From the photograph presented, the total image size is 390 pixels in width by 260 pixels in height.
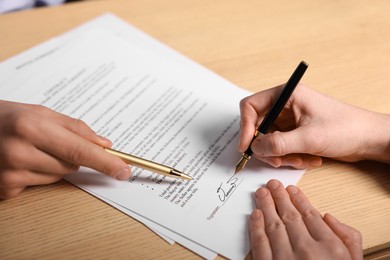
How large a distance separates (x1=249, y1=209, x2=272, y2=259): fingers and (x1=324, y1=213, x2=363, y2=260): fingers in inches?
3.5

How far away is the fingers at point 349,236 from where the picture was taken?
564 millimetres

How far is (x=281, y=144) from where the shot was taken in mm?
627

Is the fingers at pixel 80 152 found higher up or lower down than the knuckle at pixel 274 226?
lower down

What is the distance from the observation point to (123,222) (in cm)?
61

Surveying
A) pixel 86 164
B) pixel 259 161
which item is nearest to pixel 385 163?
pixel 259 161

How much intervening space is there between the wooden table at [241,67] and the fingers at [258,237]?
91 mm

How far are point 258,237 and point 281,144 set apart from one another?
0.45ft

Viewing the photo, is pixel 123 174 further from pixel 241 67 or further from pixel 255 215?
pixel 241 67

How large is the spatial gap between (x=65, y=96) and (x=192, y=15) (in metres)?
0.35

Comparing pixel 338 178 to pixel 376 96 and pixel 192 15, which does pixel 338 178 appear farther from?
pixel 192 15

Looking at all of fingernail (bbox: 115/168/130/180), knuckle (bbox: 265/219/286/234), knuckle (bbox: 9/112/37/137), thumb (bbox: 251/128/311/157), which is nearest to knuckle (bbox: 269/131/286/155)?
thumb (bbox: 251/128/311/157)

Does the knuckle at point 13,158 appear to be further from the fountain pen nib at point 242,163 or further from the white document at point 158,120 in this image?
the fountain pen nib at point 242,163
